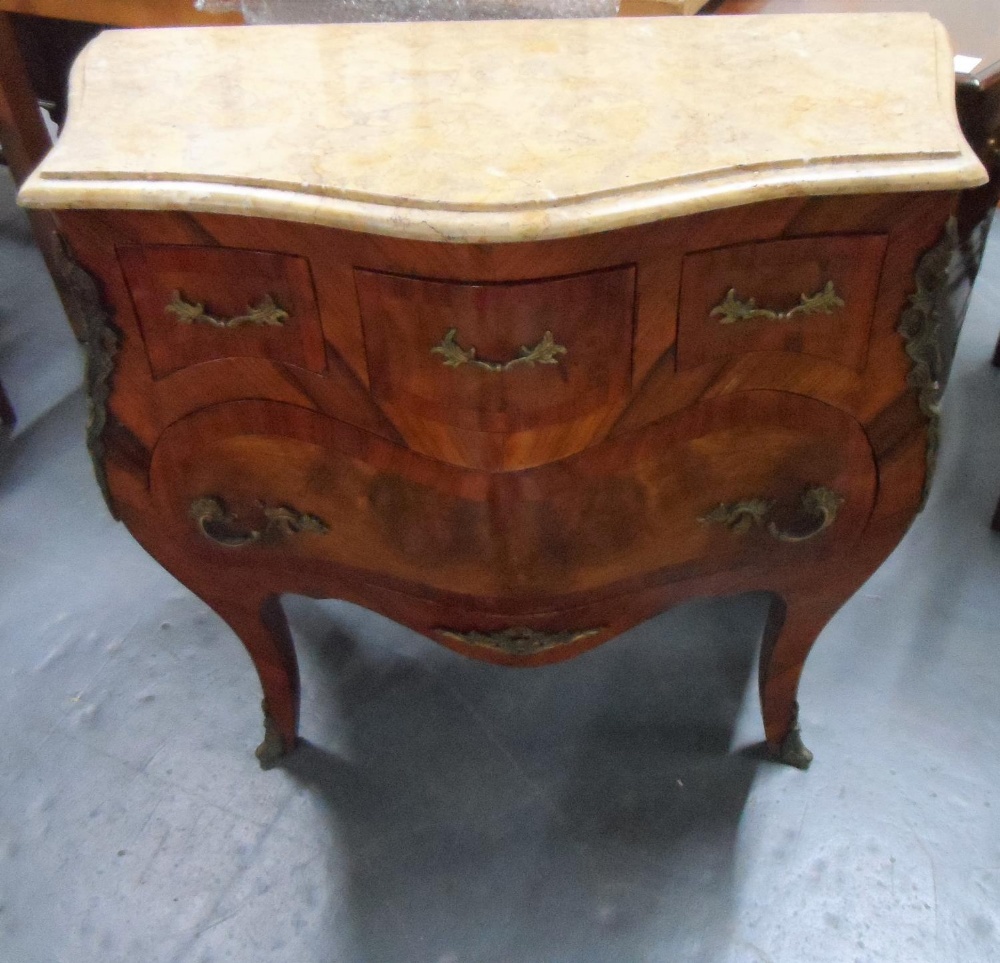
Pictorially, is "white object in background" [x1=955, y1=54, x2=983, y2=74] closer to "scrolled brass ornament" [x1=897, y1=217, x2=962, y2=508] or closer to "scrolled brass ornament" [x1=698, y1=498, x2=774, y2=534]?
"scrolled brass ornament" [x1=897, y1=217, x2=962, y2=508]

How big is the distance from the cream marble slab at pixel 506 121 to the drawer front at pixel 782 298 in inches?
2.7

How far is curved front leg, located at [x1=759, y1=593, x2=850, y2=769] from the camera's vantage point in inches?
41.3

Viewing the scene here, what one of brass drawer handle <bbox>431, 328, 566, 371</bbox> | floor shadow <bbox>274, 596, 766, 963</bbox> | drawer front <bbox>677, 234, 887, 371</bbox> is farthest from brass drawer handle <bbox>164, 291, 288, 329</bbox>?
floor shadow <bbox>274, 596, 766, 963</bbox>

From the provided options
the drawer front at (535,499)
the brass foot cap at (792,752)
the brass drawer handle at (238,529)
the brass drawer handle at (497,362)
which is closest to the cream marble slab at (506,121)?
the brass drawer handle at (497,362)

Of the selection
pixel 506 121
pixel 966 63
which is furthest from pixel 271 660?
pixel 966 63

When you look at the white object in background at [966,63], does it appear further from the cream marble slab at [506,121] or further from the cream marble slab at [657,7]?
the cream marble slab at [657,7]

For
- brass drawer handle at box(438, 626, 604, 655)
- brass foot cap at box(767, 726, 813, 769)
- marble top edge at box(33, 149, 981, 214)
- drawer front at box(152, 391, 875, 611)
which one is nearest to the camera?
marble top edge at box(33, 149, 981, 214)

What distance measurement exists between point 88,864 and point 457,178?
985 mm

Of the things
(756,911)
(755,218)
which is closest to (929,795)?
(756,911)

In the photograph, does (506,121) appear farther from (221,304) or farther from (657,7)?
(657,7)

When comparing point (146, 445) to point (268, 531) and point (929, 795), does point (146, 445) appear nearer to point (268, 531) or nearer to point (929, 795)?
point (268, 531)

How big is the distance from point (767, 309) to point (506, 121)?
0.82 feet

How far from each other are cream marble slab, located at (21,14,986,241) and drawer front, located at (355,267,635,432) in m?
0.07

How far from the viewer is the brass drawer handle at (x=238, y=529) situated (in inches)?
36.0
